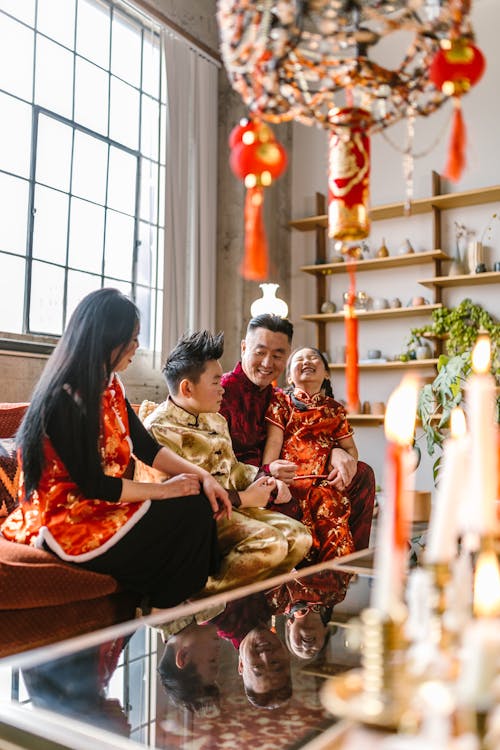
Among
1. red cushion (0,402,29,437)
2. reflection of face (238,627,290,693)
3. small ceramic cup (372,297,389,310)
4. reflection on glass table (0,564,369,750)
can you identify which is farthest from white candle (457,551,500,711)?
small ceramic cup (372,297,389,310)

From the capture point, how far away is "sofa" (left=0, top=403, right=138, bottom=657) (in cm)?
175

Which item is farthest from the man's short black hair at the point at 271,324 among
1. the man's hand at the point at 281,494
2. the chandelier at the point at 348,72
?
the chandelier at the point at 348,72

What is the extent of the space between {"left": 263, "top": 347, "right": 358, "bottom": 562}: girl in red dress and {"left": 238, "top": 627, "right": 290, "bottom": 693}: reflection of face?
1.49m

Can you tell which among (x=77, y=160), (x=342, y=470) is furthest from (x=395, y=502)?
(x=77, y=160)

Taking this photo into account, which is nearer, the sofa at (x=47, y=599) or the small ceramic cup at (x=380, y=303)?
the sofa at (x=47, y=599)

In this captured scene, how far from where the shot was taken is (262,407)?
9.86 feet

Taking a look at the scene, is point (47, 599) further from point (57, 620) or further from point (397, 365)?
point (397, 365)

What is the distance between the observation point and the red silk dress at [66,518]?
1.88 metres

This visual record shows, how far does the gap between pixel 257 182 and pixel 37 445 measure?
945 mm

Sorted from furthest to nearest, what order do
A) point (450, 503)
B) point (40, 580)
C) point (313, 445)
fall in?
point (313, 445) → point (40, 580) → point (450, 503)

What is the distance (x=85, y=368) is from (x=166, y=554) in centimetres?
56

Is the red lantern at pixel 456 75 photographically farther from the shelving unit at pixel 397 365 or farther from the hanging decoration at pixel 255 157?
the shelving unit at pixel 397 365

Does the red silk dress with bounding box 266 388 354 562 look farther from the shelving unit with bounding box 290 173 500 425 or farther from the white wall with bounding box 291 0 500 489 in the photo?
the white wall with bounding box 291 0 500 489

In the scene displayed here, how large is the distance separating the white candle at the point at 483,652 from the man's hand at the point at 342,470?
2.34m
